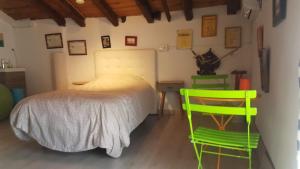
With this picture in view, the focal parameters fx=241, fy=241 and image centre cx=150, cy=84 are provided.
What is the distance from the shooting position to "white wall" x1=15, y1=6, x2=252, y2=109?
14.2ft

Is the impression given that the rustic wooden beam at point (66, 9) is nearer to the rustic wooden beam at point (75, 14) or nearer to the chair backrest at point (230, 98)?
the rustic wooden beam at point (75, 14)

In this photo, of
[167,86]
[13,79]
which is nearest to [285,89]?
[167,86]

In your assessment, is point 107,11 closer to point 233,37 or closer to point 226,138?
point 233,37

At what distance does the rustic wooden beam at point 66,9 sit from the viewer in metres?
4.42

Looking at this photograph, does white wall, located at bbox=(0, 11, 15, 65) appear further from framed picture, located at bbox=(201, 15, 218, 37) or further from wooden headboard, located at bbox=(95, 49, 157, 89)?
framed picture, located at bbox=(201, 15, 218, 37)

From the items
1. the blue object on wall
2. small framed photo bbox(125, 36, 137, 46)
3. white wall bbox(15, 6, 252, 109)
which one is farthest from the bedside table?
the blue object on wall

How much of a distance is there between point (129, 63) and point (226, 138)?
3.24m

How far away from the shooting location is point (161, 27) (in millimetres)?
4613

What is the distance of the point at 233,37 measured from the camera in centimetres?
428

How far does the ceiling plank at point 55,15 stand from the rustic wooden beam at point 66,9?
0.03 meters

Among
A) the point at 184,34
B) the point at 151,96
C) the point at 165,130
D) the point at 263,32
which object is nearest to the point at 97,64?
the point at 151,96

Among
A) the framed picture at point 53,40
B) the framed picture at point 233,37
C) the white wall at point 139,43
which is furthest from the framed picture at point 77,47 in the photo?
the framed picture at point 233,37

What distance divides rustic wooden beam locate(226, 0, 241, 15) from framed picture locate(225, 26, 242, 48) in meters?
0.27

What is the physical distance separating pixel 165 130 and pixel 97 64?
2172 millimetres
